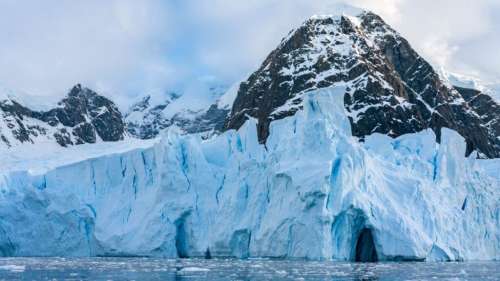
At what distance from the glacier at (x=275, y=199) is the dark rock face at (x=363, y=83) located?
23896 mm

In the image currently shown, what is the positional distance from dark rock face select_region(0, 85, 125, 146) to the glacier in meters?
54.7

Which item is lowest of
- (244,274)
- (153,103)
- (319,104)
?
(244,274)

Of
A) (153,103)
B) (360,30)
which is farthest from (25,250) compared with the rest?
(153,103)

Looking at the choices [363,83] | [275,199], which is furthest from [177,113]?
[275,199]

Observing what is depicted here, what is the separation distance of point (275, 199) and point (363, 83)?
35.5 metres

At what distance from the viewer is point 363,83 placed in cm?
7244

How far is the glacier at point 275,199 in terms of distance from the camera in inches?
1471

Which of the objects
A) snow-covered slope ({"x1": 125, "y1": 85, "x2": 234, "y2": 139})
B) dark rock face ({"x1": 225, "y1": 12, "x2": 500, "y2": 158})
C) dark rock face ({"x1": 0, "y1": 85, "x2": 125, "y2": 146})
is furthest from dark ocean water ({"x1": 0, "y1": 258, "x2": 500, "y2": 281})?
snow-covered slope ({"x1": 125, "y1": 85, "x2": 234, "y2": 139})

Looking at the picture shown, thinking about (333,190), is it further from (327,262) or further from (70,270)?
(70,270)

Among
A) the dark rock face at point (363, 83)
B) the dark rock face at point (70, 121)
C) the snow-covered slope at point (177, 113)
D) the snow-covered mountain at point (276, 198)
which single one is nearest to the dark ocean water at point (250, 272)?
the snow-covered mountain at point (276, 198)

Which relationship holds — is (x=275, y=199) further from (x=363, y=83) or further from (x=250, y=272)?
(x=363, y=83)

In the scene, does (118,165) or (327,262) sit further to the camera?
(118,165)

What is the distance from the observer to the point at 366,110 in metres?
71.4

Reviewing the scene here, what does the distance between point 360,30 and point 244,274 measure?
181 feet
